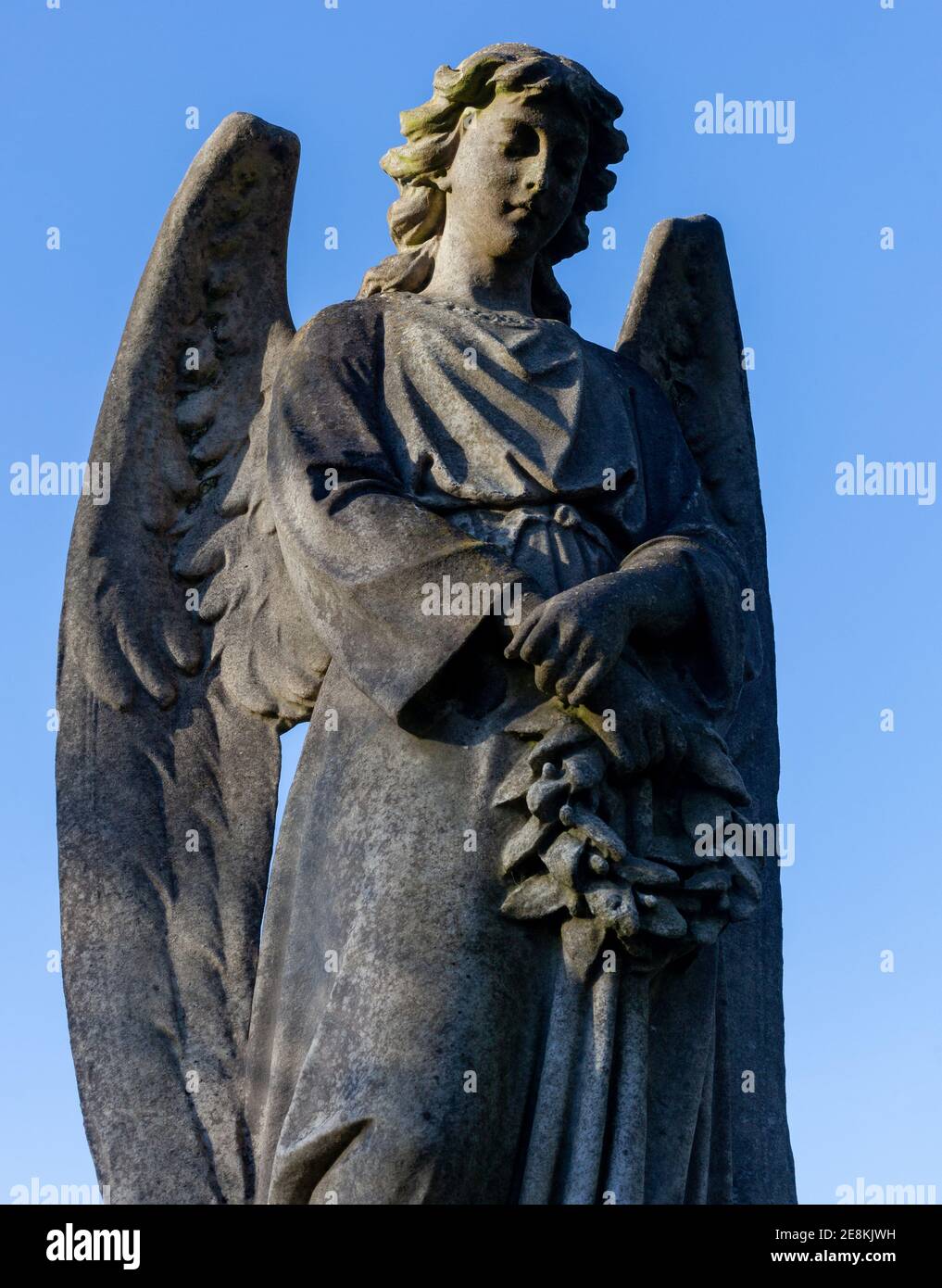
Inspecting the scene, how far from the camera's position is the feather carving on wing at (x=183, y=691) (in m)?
8.80

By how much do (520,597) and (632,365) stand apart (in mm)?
1472


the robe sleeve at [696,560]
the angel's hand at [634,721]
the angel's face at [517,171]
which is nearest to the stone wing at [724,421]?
the robe sleeve at [696,560]

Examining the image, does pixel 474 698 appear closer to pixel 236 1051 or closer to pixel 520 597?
pixel 520 597

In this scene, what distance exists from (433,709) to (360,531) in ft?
1.92

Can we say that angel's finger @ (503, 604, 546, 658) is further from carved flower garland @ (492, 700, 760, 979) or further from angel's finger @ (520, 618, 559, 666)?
carved flower garland @ (492, 700, 760, 979)

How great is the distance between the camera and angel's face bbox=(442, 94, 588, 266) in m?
9.01

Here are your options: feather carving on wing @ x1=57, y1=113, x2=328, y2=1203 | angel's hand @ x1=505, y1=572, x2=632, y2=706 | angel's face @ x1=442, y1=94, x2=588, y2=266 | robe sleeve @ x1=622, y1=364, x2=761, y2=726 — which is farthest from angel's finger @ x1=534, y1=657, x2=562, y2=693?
angel's face @ x1=442, y1=94, x2=588, y2=266

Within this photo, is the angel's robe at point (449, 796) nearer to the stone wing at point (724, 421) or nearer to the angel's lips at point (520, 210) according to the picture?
the angel's lips at point (520, 210)

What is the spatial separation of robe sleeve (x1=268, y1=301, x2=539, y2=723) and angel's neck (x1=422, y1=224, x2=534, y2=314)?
281mm

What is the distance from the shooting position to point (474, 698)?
8344 mm

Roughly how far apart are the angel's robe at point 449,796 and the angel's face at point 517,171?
29cm

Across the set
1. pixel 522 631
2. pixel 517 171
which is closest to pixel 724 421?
pixel 517 171
